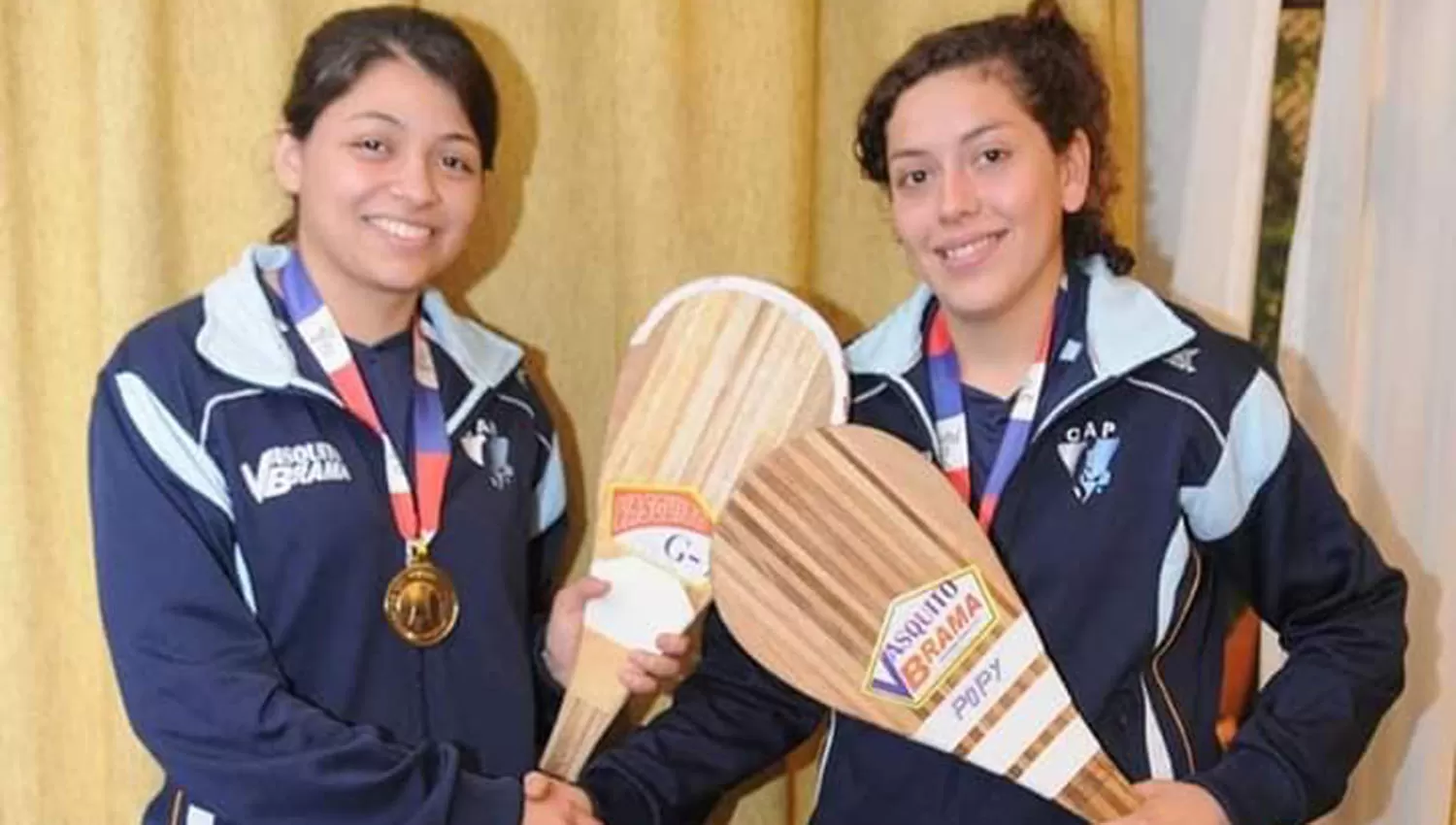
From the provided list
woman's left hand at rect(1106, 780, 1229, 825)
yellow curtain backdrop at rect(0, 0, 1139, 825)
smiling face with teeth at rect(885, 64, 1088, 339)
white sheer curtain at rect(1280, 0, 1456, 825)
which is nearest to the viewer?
woman's left hand at rect(1106, 780, 1229, 825)

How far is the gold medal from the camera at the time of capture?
141cm

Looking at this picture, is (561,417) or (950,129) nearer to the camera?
(950,129)

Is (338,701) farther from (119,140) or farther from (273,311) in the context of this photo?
(119,140)

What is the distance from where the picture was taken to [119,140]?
163cm

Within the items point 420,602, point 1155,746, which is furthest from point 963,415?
point 420,602

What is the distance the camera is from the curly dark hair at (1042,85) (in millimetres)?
1463

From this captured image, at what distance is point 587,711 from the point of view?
4.83 feet

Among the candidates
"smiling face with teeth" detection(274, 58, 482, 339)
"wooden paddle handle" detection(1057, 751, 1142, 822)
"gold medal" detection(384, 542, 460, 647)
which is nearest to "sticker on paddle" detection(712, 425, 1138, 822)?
"wooden paddle handle" detection(1057, 751, 1142, 822)

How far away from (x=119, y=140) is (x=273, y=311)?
0.33 metres

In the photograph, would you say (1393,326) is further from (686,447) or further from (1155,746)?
(686,447)

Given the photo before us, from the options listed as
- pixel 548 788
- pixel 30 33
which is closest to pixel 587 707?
pixel 548 788

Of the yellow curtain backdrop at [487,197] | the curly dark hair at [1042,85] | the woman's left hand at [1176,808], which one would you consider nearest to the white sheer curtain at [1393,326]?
the yellow curtain backdrop at [487,197]

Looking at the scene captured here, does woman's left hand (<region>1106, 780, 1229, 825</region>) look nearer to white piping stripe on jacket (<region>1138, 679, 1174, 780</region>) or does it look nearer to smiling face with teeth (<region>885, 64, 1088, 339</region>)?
white piping stripe on jacket (<region>1138, 679, 1174, 780</region>)

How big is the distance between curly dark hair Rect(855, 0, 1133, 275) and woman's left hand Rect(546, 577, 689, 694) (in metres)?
0.45
